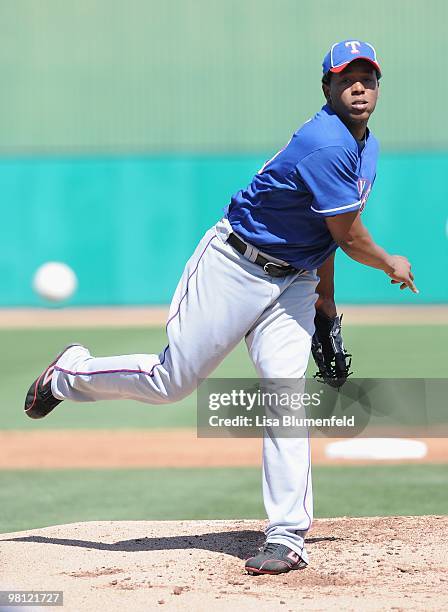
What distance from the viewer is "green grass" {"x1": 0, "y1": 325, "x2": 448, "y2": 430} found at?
800 cm

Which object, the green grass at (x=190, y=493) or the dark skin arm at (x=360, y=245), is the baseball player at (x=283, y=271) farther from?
the green grass at (x=190, y=493)

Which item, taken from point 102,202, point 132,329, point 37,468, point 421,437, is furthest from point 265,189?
point 102,202

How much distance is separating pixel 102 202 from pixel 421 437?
13909 millimetres

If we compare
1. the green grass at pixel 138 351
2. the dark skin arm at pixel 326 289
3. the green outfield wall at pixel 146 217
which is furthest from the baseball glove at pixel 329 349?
the green outfield wall at pixel 146 217

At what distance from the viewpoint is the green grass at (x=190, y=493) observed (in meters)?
5.14

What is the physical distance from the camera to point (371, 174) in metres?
3.68

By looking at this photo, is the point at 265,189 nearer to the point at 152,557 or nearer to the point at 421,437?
the point at 152,557

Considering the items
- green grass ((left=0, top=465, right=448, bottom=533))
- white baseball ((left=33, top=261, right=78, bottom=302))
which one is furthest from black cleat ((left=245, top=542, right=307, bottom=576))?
white baseball ((left=33, top=261, right=78, bottom=302))

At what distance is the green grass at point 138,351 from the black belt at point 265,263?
4.10 metres

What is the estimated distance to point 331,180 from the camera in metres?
3.42

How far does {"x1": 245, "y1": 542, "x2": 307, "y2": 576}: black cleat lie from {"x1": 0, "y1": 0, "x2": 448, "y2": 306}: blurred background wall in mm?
16528

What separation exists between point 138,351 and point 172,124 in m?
9.13

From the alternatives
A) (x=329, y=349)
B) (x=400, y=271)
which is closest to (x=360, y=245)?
(x=400, y=271)

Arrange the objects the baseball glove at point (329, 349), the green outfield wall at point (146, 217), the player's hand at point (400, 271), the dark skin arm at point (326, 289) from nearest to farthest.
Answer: the player's hand at point (400, 271) → the dark skin arm at point (326, 289) → the baseball glove at point (329, 349) → the green outfield wall at point (146, 217)
